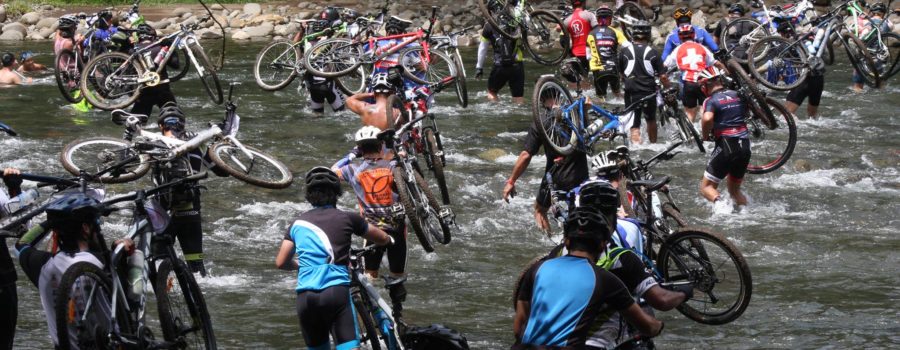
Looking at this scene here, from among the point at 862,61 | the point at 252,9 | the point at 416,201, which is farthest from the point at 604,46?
the point at 252,9

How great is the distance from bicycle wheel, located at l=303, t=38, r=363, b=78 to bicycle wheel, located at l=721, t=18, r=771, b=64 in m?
6.44

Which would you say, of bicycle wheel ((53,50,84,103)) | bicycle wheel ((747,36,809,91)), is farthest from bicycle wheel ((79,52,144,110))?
bicycle wheel ((747,36,809,91))

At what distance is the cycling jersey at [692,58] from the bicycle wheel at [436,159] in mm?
4261

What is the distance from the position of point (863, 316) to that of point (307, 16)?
2582 cm

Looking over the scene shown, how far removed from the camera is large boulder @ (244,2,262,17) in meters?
36.0

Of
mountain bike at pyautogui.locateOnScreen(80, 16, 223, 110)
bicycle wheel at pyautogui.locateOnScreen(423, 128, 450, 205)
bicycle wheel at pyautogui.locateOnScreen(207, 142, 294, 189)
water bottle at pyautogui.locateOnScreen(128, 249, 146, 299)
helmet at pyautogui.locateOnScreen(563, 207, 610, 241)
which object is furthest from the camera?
mountain bike at pyautogui.locateOnScreen(80, 16, 223, 110)

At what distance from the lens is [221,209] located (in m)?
14.6

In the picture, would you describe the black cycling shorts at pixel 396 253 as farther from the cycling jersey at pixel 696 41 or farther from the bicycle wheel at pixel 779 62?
the bicycle wheel at pixel 779 62

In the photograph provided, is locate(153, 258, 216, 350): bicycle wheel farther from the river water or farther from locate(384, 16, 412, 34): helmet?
locate(384, 16, 412, 34): helmet

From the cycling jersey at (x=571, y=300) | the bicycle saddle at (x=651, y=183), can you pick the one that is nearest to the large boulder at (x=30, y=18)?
the bicycle saddle at (x=651, y=183)

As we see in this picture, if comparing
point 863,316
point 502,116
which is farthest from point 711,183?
point 502,116

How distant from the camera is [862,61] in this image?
20.4 m

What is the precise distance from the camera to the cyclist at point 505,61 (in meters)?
19.4

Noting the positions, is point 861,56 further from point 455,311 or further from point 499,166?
point 455,311
